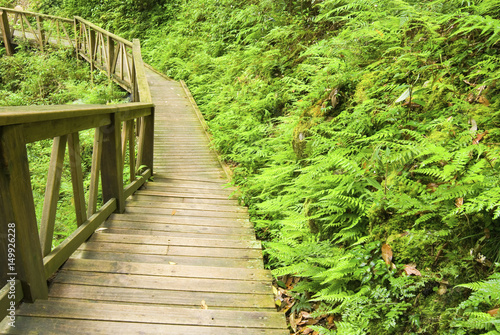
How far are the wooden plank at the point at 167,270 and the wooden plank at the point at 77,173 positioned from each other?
0.42 m

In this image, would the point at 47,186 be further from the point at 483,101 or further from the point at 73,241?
the point at 483,101

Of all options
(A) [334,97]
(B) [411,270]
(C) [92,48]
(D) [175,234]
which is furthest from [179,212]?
(C) [92,48]

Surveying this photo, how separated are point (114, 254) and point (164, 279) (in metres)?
0.61

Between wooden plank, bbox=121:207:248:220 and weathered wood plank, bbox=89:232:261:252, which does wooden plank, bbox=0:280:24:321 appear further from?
wooden plank, bbox=121:207:248:220

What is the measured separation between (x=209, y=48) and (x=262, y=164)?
7804 mm

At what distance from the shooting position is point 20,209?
188 cm

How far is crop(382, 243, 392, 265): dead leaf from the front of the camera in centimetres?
220

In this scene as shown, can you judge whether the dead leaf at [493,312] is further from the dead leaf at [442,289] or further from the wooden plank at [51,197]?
the wooden plank at [51,197]

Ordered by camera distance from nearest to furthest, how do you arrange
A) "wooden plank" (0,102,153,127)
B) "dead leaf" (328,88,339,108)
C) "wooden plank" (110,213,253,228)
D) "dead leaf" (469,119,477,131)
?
"wooden plank" (0,102,153,127) < "dead leaf" (469,119,477,131) < "wooden plank" (110,213,253,228) < "dead leaf" (328,88,339,108)

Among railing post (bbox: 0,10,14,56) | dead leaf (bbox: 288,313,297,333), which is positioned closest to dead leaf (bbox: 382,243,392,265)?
dead leaf (bbox: 288,313,297,333)

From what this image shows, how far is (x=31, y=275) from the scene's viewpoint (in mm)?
2021

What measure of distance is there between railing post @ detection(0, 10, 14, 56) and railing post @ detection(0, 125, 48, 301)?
1692 cm

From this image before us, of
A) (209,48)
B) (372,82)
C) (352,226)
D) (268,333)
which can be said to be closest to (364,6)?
(372,82)

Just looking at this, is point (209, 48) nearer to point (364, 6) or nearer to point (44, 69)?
point (44, 69)
